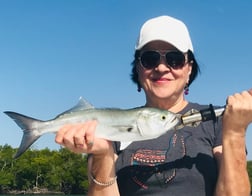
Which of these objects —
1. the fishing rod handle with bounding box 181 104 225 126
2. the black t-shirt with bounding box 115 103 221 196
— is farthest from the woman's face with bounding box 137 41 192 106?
the fishing rod handle with bounding box 181 104 225 126

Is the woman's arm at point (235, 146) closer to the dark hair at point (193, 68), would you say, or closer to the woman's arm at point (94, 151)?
the dark hair at point (193, 68)

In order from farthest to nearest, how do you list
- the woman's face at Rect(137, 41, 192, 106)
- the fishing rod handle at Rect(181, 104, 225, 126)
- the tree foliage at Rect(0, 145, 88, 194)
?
the tree foliage at Rect(0, 145, 88, 194) < the woman's face at Rect(137, 41, 192, 106) < the fishing rod handle at Rect(181, 104, 225, 126)

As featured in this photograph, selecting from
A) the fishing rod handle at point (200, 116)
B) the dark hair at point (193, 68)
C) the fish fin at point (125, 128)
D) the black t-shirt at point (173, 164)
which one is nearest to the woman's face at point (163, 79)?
the dark hair at point (193, 68)

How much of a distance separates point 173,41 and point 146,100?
0.71m

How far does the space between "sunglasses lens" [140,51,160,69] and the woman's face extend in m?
0.04

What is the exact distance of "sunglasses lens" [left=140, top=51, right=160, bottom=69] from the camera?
4992 mm

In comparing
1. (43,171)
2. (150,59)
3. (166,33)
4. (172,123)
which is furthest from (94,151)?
(43,171)

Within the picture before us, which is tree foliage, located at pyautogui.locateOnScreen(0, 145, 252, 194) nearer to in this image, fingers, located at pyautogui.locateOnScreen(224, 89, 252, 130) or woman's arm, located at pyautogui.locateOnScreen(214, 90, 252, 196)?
woman's arm, located at pyautogui.locateOnScreen(214, 90, 252, 196)

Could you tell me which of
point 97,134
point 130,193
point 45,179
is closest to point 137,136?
Answer: point 97,134

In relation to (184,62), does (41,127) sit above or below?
below

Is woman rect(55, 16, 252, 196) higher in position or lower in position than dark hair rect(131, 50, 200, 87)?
lower

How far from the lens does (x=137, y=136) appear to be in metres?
4.32

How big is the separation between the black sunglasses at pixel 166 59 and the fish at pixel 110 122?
2.30 feet

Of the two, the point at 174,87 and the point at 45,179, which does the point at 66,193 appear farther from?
the point at 174,87
